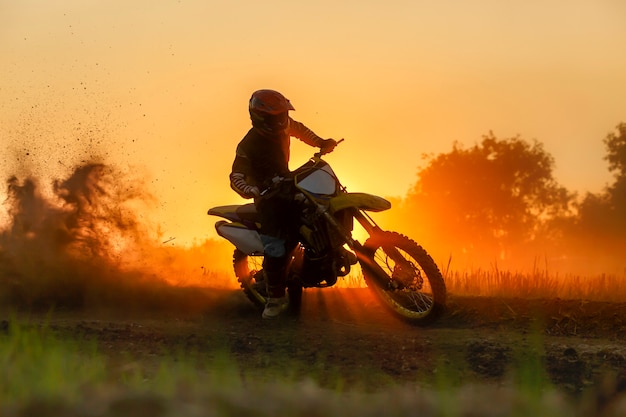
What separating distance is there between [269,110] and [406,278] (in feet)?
7.09

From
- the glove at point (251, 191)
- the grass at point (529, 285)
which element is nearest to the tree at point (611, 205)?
the grass at point (529, 285)

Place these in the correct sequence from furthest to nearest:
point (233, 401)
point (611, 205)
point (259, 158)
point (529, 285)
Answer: point (611, 205), point (529, 285), point (259, 158), point (233, 401)

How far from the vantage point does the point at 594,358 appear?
6.34 metres

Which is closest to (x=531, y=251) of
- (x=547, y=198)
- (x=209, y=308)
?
(x=547, y=198)

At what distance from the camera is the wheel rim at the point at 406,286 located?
313 inches

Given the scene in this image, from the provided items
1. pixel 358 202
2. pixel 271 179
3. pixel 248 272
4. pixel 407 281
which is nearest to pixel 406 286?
pixel 407 281

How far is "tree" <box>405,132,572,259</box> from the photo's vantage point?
171ft

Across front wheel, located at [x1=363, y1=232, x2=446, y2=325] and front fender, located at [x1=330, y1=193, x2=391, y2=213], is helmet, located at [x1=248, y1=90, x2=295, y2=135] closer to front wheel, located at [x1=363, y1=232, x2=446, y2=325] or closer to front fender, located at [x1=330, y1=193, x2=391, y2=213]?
front fender, located at [x1=330, y1=193, x2=391, y2=213]

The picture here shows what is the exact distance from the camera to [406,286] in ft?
26.3

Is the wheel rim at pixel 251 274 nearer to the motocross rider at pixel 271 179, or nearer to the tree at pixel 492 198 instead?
the motocross rider at pixel 271 179

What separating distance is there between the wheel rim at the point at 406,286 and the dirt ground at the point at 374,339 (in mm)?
221

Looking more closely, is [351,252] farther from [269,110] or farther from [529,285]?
[529,285]

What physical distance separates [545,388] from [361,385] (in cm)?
119

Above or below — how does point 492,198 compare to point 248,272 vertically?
above
